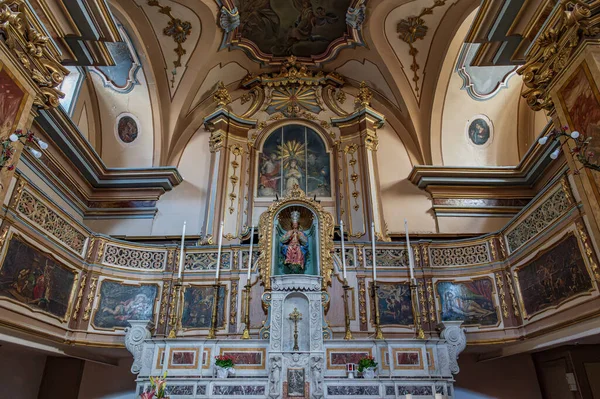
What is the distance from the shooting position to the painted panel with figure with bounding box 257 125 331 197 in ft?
38.3

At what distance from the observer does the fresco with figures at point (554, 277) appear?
5.96 metres

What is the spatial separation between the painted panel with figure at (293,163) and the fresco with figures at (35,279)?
17.8 feet

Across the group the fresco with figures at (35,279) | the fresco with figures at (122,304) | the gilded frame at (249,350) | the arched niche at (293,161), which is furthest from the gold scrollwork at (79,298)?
the arched niche at (293,161)

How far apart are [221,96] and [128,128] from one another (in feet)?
9.62

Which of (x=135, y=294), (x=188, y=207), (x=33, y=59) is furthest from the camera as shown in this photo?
(x=188, y=207)

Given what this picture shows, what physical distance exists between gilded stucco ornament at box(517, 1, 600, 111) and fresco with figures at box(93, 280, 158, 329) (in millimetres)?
7855

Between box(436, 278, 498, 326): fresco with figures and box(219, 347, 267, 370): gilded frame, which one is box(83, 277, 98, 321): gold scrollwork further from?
box(436, 278, 498, 326): fresco with figures

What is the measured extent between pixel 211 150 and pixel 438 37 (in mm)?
7183

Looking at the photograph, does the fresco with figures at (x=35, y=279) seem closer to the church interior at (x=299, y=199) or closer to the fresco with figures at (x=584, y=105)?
the church interior at (x=299, y=199)

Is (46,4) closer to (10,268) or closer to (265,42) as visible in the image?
(10,268)

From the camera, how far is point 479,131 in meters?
12.6

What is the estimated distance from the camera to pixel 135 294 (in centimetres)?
854

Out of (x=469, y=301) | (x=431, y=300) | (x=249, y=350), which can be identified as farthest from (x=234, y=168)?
(x=469, y=301)

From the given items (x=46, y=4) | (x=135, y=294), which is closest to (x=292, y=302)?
(x=135, y=294)
